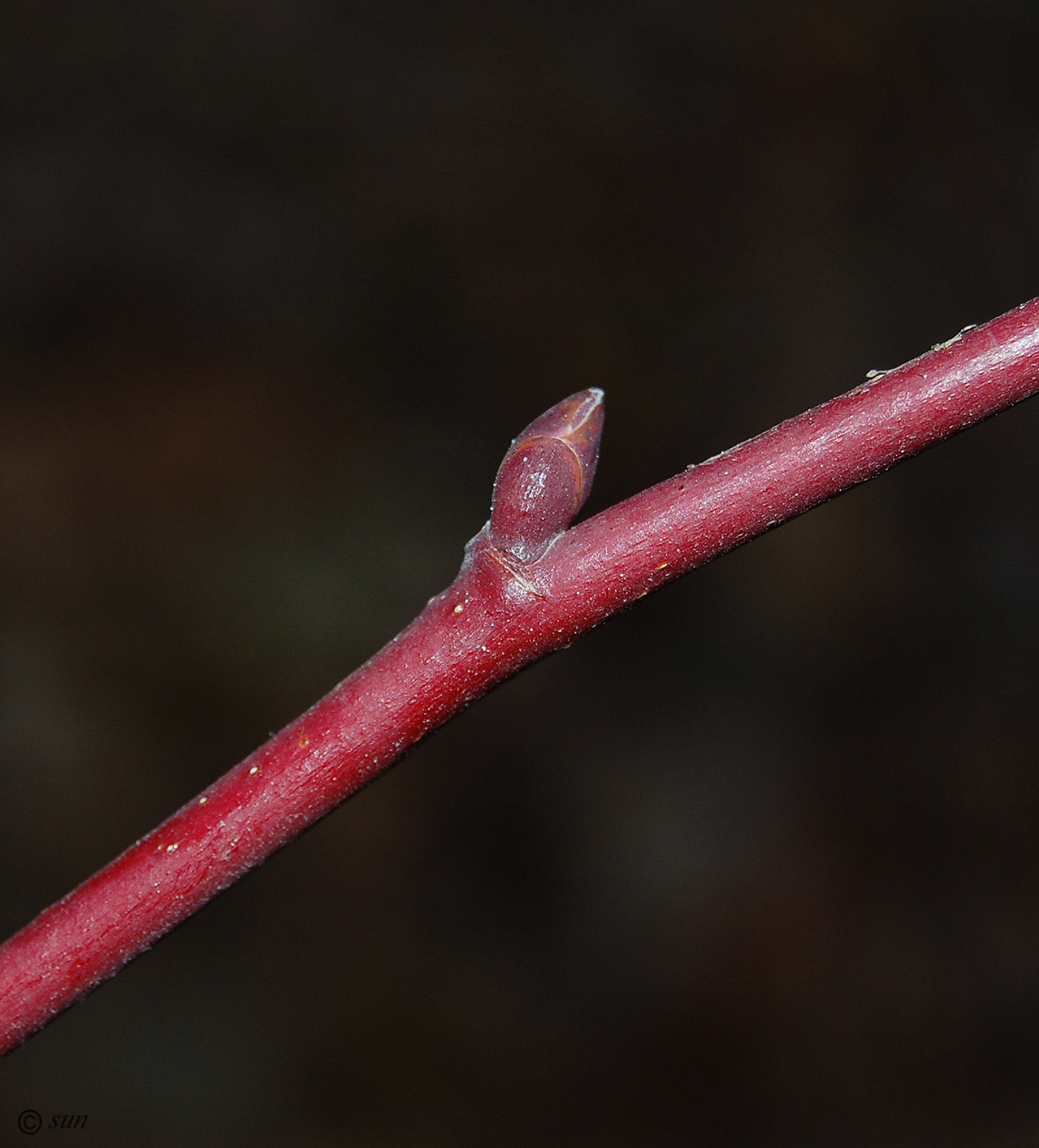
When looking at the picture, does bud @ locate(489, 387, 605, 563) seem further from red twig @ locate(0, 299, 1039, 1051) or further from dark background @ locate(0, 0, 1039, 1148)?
dark background @ locate(0, 0, 1039, 1148)

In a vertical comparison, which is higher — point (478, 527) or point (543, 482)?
point (478, 527)

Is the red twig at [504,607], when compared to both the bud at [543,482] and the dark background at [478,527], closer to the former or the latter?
the bud at [543,482]

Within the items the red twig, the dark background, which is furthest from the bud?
the dark background

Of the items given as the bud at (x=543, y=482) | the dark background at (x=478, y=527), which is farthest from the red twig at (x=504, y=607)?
the dark background at (x=478, y=527)

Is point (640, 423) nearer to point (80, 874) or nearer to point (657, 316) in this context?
point (657, 316)

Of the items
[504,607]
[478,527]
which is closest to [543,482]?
[504,607]

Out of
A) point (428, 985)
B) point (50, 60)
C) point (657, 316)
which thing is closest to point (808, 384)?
point (657, 316)

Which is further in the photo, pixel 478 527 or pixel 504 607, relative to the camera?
pixel 478 527

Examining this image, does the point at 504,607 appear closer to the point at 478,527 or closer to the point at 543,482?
the point at 543,482
